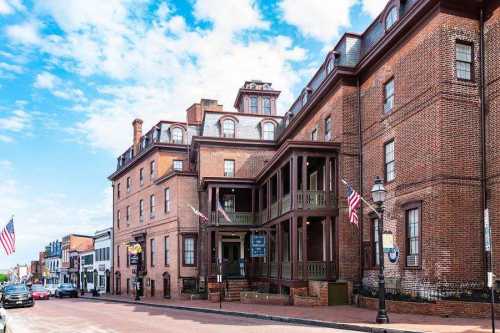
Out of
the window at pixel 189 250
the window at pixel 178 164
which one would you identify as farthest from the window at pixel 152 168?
the window at pixel 189 250

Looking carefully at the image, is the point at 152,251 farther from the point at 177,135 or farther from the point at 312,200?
the point at 312,200

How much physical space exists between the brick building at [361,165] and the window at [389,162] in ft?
0.23

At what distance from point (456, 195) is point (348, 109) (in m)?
8.33

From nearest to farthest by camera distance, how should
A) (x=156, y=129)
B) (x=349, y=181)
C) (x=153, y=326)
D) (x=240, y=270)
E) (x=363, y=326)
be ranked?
(x=363, y=326) < (x=153, y=326) < (x=349, y=181) < (x=240, y=270) < (x=156, y=129)

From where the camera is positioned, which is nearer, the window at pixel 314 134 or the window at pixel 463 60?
the window at pixel 463 60

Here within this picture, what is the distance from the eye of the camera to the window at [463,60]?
20.3 m

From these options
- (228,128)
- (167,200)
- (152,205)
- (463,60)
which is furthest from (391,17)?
(152,205)

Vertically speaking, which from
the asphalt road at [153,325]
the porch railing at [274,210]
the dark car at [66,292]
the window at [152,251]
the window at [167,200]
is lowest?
the dark car at [66,292]

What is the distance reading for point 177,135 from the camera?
4603 centimetres

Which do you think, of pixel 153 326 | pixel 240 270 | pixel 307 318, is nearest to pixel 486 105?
pixel 307 318

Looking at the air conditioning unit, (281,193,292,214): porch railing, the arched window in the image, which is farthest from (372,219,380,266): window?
the arched window

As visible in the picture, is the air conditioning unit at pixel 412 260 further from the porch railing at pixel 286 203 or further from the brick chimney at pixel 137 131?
the brick chimney at pixel 137 131

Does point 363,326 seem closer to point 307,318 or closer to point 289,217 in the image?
point 307,318

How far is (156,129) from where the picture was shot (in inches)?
1834
